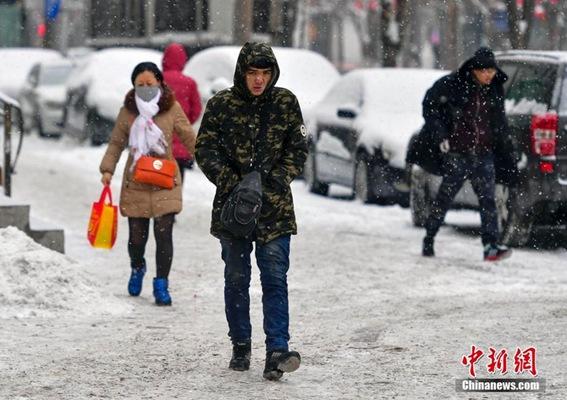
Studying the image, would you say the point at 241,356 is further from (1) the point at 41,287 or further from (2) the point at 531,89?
(2) the point at 531,89

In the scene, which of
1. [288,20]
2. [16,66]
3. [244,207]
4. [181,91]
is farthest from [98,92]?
[244,207]

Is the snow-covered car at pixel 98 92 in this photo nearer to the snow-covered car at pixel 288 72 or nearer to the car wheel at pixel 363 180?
the snow-covered car at pixel 288 72

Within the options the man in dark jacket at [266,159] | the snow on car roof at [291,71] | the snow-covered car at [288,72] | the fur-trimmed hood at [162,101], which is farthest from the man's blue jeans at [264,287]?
the snow on car roof at [291,71]

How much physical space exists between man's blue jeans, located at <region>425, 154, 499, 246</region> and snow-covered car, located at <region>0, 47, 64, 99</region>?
72.3ft

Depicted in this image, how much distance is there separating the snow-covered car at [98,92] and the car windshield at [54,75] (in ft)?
11.2

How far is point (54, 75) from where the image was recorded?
108 feet

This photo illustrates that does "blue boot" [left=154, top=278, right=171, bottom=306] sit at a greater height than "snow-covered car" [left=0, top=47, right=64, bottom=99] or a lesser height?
greater

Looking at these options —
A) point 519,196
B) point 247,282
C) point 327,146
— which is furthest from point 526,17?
point 247,282

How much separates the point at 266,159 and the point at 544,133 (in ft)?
19.0

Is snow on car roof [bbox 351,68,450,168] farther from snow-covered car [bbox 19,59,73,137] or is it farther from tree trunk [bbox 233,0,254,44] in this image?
snow-covered car [bbox 19,59,73,137]

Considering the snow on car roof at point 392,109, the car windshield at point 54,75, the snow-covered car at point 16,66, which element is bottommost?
the snow-covered car at point 16,66

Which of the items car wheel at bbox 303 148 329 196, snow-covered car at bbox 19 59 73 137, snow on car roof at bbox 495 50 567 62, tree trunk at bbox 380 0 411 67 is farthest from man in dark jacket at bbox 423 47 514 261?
snow-covered car at bbox 19 59 73 137

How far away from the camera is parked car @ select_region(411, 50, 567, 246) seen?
1332cm

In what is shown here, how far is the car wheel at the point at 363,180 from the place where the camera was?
1775 cm
